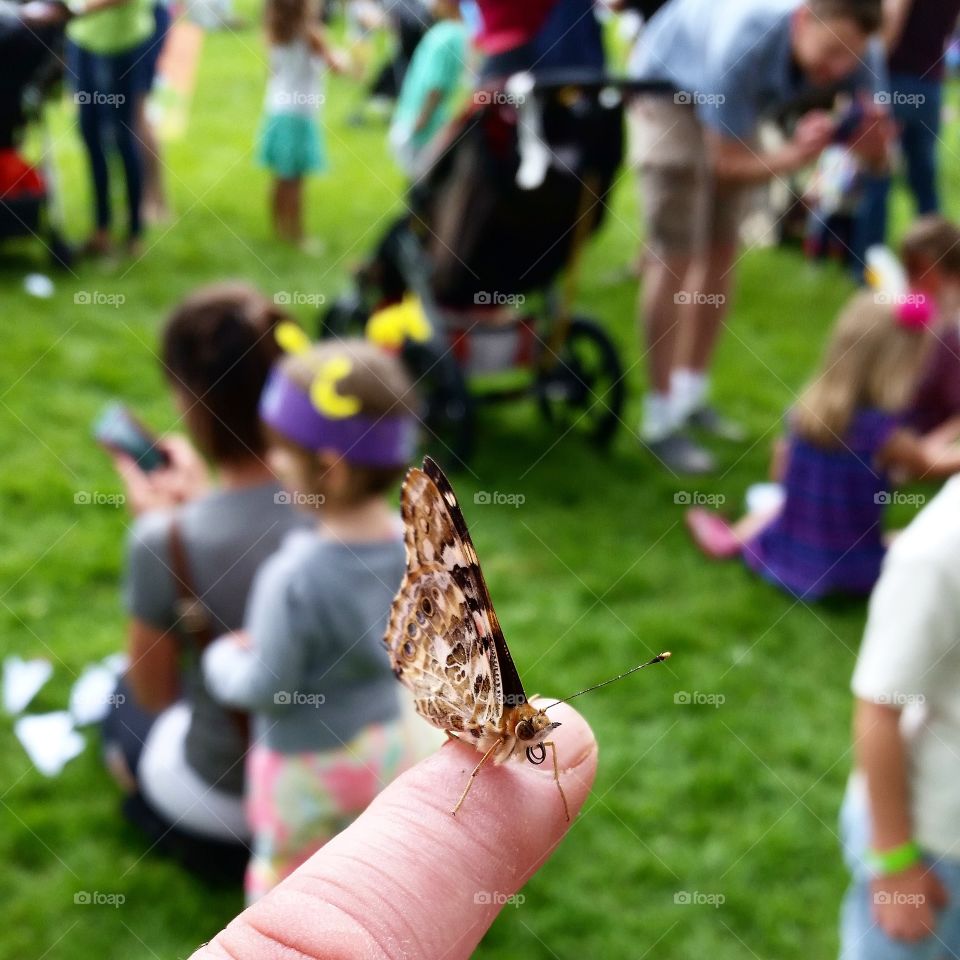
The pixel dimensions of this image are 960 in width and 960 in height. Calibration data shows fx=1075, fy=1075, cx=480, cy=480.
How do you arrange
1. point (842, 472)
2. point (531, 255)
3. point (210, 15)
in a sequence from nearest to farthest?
1. point (842, 472)
2. point (531, 255)
3. point (210, 15)

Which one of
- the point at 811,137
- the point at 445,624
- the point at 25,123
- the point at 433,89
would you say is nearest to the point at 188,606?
the point at 445,624

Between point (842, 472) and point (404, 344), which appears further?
point (404, 344)

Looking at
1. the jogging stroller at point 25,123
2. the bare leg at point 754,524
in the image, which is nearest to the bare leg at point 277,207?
the jogging stroller at point 25,123

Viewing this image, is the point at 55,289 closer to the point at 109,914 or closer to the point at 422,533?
the point at 109,914

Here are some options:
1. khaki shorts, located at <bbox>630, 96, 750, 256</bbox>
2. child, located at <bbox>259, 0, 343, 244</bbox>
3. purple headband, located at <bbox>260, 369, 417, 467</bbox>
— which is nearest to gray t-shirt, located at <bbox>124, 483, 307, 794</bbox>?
purple headband, located at <bbox>260, 369, 417, 467</bbox>

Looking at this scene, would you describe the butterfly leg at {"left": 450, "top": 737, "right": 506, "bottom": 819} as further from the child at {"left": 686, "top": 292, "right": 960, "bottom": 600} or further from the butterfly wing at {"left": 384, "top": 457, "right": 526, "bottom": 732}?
the child at {"left": 686, "top": 292, "right": 960, "bottom": 600}

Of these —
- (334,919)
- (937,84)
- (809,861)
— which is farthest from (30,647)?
(937,84)
